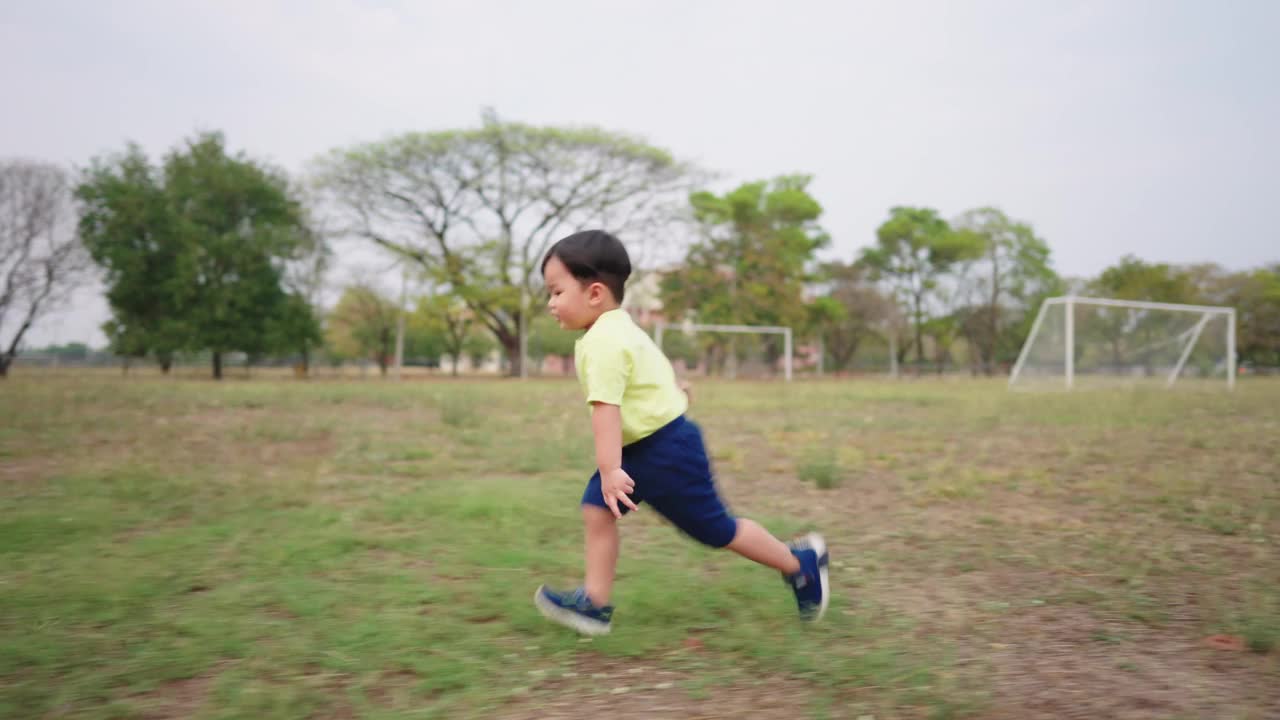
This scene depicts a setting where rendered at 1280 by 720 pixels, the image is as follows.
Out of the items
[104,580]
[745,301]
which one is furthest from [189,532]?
[745,301]

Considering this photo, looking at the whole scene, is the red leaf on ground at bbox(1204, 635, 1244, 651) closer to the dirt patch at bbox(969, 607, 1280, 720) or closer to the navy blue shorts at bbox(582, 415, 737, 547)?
the dirt patch at bbox(969, 607, 1280, 720)

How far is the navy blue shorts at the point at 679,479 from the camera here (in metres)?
2.45

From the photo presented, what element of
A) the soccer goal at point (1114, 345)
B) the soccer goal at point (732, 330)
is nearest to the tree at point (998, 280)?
the soccer goal at point (732, 330)

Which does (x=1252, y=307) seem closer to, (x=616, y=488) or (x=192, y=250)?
(x=192, y=250)

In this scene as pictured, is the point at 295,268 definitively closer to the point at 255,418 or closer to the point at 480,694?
the point at 255,418

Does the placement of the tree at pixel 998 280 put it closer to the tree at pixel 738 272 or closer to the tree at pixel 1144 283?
the tree at pixel 1144 283

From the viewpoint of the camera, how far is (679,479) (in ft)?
8.05

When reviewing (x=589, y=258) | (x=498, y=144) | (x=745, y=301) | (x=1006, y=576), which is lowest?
Result: (x=1006, y=576)

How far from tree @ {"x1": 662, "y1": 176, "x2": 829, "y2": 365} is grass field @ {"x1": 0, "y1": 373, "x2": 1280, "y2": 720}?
35.0 meters

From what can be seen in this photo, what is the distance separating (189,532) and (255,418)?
21.9 feet

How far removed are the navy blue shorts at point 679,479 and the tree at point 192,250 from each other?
107ft

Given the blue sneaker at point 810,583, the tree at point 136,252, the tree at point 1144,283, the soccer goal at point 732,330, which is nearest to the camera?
the blue sneaker at point 810,583

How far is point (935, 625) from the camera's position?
2773 mm

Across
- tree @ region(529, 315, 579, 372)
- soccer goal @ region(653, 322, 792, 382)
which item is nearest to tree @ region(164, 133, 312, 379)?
soccer goal @ region(653, 322, 792, 382)
